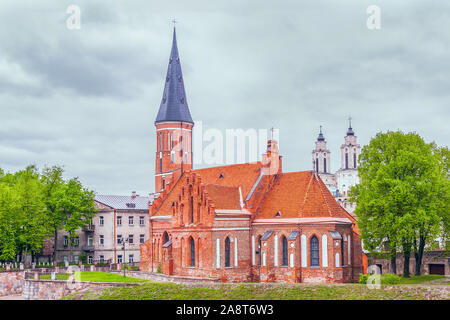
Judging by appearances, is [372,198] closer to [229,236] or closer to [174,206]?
[229,236]

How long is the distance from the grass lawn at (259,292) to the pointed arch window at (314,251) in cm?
1024

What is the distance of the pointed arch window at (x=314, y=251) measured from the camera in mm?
Result: 45469

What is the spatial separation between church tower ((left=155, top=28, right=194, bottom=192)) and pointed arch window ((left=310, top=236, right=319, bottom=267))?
1013 inches

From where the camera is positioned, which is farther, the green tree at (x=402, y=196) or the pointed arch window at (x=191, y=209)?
the pointed arch window at (x=191, y=209)

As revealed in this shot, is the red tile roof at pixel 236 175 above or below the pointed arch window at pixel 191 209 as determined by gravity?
above

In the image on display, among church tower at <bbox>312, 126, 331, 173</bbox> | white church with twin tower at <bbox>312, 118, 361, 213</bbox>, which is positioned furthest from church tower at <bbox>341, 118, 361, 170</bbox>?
church tower at <bbox>312, 126, 331, 173</bbox>

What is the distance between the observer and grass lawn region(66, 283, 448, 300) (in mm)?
31734

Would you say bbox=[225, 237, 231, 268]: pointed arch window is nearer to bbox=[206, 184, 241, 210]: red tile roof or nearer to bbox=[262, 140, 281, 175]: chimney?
bbox=[206, 184, 241, 210]: red tile roof

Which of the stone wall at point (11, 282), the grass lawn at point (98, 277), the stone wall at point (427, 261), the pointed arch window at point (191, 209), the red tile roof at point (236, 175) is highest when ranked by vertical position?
the red tile roof at point (236, 175)

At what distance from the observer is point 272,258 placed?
156ft

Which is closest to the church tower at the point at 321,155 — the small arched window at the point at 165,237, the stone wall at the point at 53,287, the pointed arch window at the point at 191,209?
the small arched window at the point at 165,237

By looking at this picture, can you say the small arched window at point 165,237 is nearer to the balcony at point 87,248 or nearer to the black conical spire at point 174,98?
the black conical spire at point 174,98

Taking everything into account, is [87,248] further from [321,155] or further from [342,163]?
[321,155]
